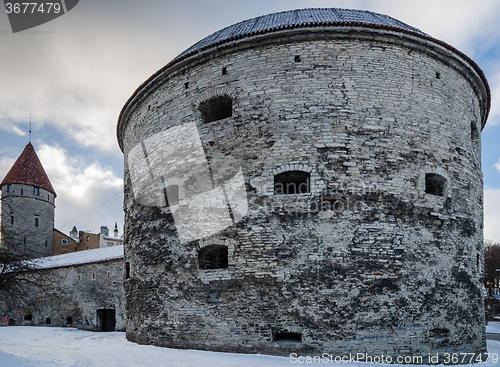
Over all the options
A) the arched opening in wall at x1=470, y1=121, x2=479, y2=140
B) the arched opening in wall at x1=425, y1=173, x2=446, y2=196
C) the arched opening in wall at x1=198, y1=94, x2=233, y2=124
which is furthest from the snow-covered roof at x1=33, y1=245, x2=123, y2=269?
the arched opening in wall at x1=470, y1=121, x2=479, y2=140

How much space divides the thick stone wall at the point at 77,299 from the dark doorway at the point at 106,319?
41mm

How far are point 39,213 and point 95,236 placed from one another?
6.55 meters

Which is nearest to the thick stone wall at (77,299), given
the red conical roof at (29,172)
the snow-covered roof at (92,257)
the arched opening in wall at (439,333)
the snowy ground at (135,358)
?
the snow-covered roof at (92,257)

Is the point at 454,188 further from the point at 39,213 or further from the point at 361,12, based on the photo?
the point at 39,213

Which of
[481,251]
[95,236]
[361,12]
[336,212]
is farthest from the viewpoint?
[95,236]

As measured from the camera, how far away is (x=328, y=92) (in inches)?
355

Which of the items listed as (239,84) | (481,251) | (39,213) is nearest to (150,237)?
(239,84)

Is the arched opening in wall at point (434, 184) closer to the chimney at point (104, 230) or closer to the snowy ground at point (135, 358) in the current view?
the snowy ground at point (135, 358)

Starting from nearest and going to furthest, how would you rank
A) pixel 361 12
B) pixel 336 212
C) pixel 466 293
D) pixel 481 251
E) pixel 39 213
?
pixel 336 212, pixel 466 293, pixel 481 251, pixel 361 12, pixel 39 213

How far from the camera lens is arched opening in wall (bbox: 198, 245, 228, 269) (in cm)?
945

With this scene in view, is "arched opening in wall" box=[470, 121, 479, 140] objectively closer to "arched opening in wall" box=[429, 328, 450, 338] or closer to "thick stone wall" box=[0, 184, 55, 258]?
"arched opening in wall" box=[429, 328, 450, 338]

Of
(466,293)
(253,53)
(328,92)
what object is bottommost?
(466,293)

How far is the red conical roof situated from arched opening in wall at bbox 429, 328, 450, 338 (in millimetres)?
27694

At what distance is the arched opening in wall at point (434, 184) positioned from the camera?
9281 mm
